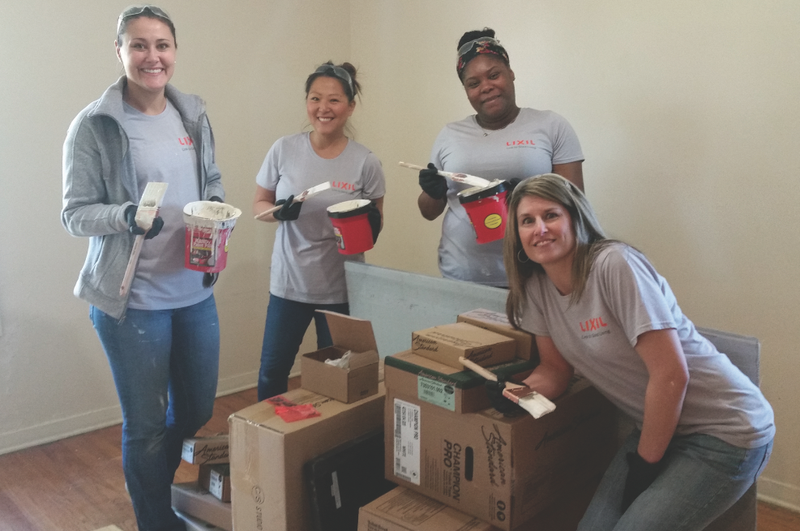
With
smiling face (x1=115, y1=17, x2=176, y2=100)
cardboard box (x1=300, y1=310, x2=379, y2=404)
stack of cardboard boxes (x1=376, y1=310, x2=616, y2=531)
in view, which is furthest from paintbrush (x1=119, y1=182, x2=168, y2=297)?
stack of cardboard boxes (x1=376, y1=310, x2=616, y2=531)

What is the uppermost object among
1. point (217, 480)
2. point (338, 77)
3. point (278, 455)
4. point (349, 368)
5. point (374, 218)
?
point (338, 77)

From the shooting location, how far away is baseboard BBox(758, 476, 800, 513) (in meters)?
2.22

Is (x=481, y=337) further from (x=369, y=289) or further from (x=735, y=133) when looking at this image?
(x=735, y=133)

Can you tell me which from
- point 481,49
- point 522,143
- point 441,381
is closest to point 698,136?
point 522,143

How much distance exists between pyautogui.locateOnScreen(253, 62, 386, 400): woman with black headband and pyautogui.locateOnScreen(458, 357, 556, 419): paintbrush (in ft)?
2.96

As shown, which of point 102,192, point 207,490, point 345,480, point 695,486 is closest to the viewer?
point 695,486

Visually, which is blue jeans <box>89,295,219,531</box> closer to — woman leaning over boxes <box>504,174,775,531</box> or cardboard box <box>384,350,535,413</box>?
cardboard box <box>384,350,535,413</box>

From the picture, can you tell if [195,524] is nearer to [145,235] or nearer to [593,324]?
[145,235]

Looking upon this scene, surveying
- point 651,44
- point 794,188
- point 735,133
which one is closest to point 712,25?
point 651,44

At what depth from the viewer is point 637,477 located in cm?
133

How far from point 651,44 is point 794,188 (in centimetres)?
76

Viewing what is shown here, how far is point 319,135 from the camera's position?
2229 millimetres

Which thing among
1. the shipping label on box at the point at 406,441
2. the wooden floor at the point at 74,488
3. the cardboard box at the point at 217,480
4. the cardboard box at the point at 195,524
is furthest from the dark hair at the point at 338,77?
the wooden floor at the point at 74,488

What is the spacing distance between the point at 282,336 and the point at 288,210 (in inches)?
18.3
